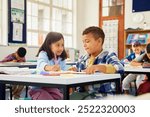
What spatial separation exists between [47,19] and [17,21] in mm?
1255

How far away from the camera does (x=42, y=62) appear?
2.17 metres

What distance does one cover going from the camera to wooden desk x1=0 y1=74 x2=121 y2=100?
142cm

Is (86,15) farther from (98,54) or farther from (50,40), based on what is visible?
(98,54)

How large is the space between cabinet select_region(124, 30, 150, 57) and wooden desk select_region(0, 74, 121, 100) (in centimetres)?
559

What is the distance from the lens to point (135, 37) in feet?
24.0

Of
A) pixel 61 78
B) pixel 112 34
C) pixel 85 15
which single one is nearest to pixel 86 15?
pixel 85 15

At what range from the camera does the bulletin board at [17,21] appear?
20.4 ft

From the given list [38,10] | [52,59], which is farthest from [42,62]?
[38,10]

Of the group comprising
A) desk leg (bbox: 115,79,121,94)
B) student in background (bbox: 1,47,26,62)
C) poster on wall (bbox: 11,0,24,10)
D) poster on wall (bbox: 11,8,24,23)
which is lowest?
desk leg (bbox: 115,79,121,94)

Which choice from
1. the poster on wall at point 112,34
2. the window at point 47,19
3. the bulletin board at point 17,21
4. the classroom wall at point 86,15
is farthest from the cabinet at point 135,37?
the bulletin board at point 17,21

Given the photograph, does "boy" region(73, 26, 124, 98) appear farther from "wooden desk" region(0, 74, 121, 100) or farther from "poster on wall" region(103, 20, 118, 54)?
"poster on wall" region(103, 20, 118, 54)

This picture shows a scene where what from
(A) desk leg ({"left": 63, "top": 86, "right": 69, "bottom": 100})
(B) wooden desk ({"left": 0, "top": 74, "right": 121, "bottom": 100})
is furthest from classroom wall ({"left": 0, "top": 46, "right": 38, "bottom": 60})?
(A) desk leg ({"left": 63, "top": 86, "right": 69, "bottom": 100})

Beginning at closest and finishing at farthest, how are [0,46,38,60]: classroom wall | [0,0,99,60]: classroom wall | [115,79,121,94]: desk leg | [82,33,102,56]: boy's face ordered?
[115,79,121,94]: desk leg < [82,33,102,56]: boy's face < [0,46,38,60]: classroom wall < [0,0,99,60]: classroom wall

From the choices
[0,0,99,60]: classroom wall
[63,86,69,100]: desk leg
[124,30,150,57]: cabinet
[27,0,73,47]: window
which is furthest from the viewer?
[0,0,99,60]: classroom wall
